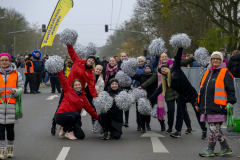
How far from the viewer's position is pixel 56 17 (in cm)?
2033

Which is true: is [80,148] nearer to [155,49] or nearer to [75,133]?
[75,133]

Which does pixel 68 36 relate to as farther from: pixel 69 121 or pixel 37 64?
pixel 37 64

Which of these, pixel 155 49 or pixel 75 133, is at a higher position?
pixel 155 49

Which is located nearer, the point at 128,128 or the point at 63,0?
the point at 128,128

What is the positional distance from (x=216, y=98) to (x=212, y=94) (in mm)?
96

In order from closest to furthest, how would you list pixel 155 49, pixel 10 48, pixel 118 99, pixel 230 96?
1. pixel 230 96
2. pixel 118 99
3. pixel 155 49
4. pixel 10 48

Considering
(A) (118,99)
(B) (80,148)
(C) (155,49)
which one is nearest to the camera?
(B) (80,148)

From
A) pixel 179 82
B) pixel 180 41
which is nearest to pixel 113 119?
pixel 179 82

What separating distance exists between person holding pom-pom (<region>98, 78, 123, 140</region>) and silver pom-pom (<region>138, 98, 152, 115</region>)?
533 mm

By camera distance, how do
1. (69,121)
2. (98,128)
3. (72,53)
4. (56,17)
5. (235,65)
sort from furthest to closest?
(56,17) < (235,65) < (98,128) < (72,53) < (69,121)

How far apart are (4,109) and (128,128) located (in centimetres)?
392

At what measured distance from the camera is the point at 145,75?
28.8 feet

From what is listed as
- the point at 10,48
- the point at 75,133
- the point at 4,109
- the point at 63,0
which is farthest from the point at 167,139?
the point at 10,48

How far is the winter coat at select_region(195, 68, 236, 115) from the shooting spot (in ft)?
20.2
